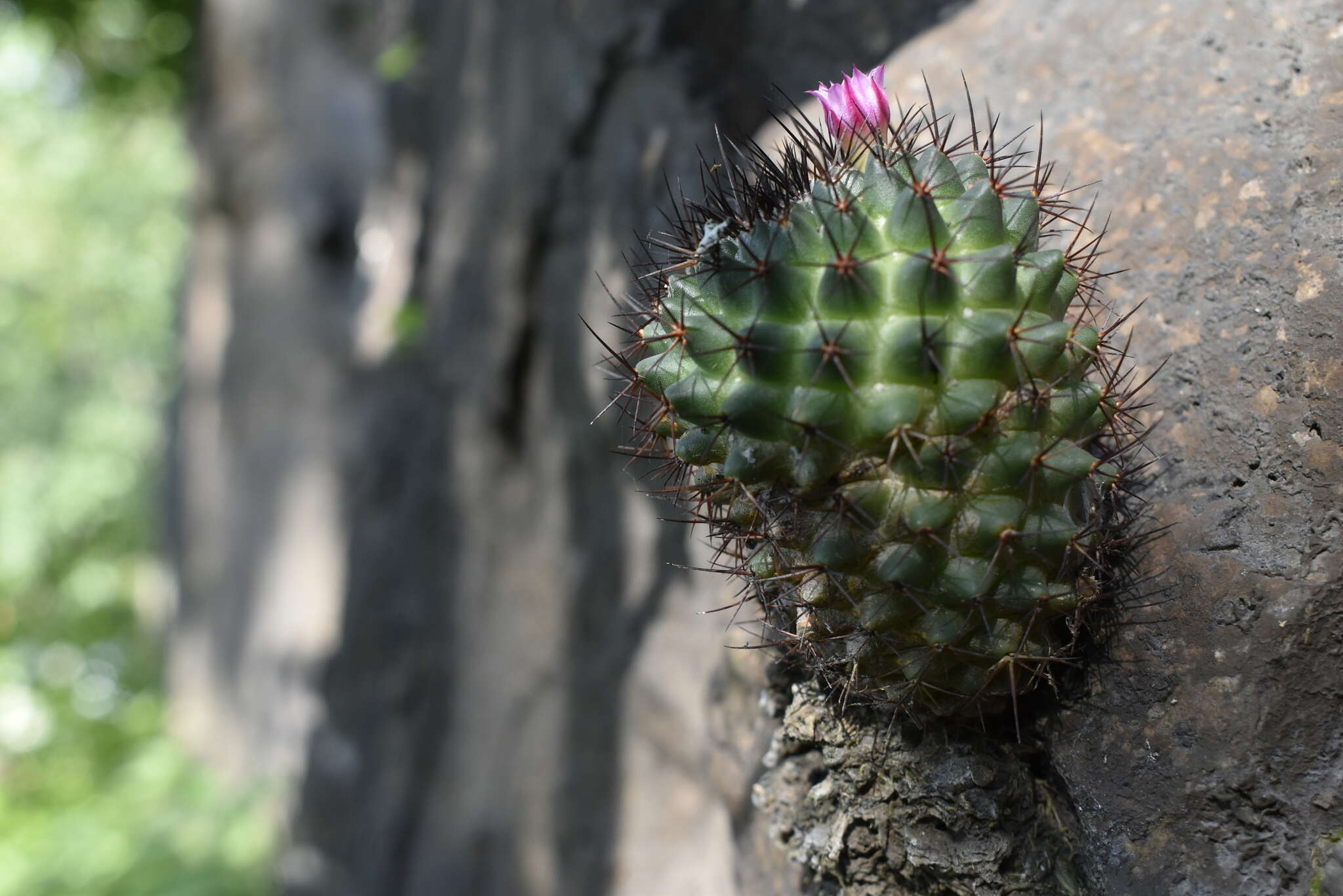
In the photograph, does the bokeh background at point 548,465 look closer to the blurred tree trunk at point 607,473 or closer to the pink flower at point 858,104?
the blurred tree trunk at point 607,473

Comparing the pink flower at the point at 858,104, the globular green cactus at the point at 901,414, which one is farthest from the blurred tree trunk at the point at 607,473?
the pink flower at the point at 858,104

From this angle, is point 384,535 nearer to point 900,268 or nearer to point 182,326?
point 900,268

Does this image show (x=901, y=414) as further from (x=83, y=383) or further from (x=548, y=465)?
(x=83, y=383)

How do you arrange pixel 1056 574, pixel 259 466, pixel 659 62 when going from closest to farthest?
1. pixel 1056 574
2. pixel 659 62
3. pixel 259 466

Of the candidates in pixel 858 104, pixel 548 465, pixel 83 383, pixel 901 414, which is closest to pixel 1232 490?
pixel 901 414

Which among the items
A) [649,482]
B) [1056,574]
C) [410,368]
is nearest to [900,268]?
[1056,574]

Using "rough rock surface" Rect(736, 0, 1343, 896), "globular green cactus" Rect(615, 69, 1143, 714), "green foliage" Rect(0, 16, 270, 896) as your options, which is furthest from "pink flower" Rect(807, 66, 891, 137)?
"green foliage" Rect(0, 16, 270, 896)
